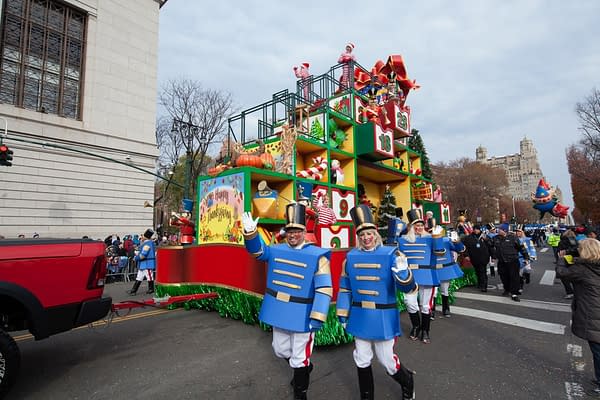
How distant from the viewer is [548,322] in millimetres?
5914

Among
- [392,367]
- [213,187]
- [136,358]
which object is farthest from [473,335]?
[213,187]

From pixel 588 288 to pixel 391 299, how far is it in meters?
2.44

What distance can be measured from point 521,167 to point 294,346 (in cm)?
12115

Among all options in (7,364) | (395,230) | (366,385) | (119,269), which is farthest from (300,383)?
(119,269)

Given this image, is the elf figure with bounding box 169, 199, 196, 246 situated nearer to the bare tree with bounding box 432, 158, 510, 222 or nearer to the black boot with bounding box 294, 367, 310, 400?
the black boot with bounding box 294, 367, 310, 400

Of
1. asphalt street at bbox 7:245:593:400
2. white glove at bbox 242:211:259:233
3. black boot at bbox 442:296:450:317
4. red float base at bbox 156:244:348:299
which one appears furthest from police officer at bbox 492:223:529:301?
white glove at bbox 242:211:259:233

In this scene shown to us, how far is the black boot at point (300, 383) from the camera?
295 centimetres

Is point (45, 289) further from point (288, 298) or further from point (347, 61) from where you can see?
point (347, 61)

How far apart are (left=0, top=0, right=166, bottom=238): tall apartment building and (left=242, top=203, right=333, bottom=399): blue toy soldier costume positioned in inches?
527

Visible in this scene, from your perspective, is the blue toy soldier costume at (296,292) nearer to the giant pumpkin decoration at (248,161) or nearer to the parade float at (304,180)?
the parade float at (304,180)

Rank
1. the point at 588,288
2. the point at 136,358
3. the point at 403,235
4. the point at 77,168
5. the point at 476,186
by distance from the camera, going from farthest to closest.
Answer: the point at 476,186, the point at 77,168, the point at 403,235, the point at 136,358, the point at 588,288

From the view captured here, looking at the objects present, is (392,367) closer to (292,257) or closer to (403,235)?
(292,257)

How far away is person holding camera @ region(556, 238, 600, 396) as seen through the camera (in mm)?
3377

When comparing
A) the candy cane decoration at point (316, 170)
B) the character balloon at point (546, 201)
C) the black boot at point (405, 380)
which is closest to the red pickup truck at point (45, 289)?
the black boot at point (405, 380)
